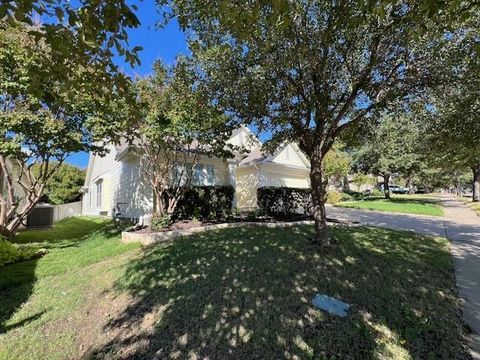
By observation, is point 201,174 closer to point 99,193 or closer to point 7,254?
point 7,254

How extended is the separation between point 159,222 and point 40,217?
10108 mm

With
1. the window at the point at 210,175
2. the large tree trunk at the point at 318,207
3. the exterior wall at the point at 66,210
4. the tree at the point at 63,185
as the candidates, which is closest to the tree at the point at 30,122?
the large tree trunk at the point at 318,207

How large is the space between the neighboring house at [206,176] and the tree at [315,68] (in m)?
3.79

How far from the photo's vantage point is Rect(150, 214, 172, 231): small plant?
10062 millimetres

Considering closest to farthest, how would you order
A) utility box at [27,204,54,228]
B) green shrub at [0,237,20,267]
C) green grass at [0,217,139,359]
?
green grass at [0,217,139,359], green shrub at [0,237,20,267], utility box at [27,204,54,228]

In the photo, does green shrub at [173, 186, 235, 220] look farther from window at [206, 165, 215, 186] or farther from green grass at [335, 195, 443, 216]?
green grass at [335, 195, 443, 216]

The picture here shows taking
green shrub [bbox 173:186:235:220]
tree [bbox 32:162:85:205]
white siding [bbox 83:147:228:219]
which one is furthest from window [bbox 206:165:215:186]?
tree [bbox 32:162:85:205]

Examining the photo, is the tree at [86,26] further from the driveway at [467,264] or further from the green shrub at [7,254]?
the green shrub at [7,254]

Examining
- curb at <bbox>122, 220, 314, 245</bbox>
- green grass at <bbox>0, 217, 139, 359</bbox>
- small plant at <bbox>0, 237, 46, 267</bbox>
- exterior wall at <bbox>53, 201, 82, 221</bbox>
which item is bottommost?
green grass at <bbox>0, 217, 139, 359</bbox>

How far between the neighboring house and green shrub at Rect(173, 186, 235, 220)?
191cm

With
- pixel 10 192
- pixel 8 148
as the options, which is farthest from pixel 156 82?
pixel 10 192

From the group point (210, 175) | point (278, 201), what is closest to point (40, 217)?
point (210, 175)

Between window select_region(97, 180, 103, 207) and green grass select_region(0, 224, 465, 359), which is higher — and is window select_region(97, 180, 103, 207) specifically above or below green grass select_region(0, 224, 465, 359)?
above

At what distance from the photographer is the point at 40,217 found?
1591 cm
